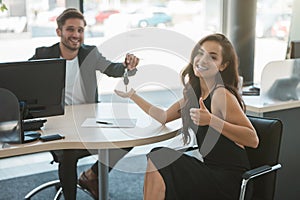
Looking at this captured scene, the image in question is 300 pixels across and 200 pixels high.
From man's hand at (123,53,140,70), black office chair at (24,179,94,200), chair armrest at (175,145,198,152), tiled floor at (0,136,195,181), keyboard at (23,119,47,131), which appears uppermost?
man's hand at (123,53,140,70)

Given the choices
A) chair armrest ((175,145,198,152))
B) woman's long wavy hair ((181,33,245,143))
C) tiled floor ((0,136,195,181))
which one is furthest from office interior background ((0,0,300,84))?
chair armrest ((175,145,198,152))

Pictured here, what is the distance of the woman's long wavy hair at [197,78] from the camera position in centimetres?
249

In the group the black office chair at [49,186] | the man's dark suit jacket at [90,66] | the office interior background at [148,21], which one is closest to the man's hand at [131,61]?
the man's dark suit jacket at [90,66]

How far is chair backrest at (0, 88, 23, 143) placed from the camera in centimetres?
235

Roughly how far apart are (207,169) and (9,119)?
1042 millimetres

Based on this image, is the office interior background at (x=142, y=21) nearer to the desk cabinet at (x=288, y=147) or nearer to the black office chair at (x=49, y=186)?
the desk cabinet at (x=288, y=147)

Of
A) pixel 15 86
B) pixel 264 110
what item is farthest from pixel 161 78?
pixel 15 86

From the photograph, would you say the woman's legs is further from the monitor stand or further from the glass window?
the glass window

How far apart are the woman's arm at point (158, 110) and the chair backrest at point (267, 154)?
1.60 feet

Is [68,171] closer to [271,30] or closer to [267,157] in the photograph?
[267,157]

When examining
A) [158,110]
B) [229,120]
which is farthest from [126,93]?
[229,120]

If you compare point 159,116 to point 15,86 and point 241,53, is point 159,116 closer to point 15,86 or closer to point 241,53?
point 15,86

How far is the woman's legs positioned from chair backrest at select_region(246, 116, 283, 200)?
487mm

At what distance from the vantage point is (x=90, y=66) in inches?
136
